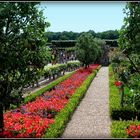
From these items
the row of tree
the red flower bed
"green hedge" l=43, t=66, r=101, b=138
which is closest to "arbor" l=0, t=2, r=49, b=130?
the red flower bed

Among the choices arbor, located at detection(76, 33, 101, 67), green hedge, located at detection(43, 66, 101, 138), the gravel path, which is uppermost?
arbor, located at detection(76, 33, 101, 67)

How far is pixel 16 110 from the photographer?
16.8 m

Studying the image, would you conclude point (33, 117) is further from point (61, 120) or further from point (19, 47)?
point (19, 47)

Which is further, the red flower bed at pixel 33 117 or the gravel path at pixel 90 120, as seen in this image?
the gravel path at pixel 90 120

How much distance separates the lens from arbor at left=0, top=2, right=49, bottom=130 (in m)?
11.8

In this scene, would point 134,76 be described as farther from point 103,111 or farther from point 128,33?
point 103,111

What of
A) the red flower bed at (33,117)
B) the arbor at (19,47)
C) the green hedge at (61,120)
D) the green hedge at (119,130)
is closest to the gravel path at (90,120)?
the green hedge at (61,120)

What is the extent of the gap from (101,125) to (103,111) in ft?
11.3

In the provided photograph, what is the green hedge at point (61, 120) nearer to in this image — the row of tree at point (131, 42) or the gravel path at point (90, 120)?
the gravel path at point (90, 120)

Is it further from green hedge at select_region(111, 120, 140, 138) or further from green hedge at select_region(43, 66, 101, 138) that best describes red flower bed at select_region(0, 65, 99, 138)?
green hedge at select_region(111, 120, 140, 138)

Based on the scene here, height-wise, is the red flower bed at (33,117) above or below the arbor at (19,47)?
below

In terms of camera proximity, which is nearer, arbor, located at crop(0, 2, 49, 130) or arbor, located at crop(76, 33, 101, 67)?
arbor, located at crop(0, 2, 49, 130)

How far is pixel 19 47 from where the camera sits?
12.0 meters

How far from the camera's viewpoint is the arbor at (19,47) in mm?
11820
